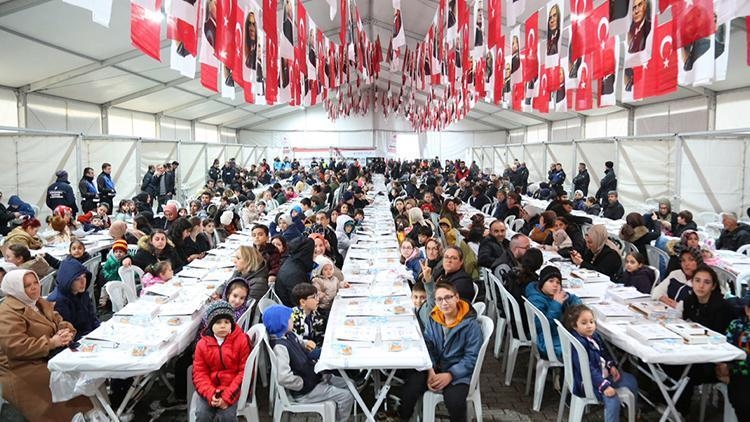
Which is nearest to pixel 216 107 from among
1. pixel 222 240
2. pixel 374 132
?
pixel 374 132

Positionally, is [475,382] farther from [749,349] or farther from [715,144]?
[715,144]

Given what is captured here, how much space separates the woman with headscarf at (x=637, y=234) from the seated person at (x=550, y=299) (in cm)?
317

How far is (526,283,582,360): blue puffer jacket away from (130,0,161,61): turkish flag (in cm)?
358

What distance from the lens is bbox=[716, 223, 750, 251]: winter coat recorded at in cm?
761

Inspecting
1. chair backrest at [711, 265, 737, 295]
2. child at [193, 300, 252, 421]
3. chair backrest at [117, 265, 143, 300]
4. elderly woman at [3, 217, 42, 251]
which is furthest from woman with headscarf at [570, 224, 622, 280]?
elderly woman at [3, 217, 42, 251]

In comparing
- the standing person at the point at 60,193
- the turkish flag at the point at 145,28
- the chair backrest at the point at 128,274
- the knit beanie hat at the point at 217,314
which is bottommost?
the chair backrest at the point at 128,274

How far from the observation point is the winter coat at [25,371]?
362 centimetres

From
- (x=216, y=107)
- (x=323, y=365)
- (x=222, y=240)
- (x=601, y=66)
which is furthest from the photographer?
(x=216, y=107)

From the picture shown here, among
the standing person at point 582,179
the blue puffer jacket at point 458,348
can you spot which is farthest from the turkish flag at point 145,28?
the standing person at point 582,179

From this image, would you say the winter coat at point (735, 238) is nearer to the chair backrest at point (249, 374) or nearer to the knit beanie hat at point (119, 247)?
the chair backrest at point (249, 374)

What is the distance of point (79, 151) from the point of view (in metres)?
10.7

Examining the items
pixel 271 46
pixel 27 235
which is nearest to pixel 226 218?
pixel 27 235

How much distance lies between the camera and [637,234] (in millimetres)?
7297

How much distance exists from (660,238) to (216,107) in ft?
73.1
